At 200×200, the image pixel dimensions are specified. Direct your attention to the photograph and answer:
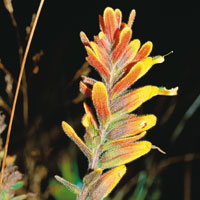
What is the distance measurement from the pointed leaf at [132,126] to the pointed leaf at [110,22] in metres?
0.14

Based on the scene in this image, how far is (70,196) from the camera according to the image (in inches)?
52.6

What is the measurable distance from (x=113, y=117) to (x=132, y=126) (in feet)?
0.11

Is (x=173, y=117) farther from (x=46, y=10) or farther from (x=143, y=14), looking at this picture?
(x=46, y=10)

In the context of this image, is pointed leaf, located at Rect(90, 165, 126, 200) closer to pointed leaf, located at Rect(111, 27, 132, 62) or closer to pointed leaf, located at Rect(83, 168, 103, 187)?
pointed leaf, located at Rect(83, 168, 103, 187)

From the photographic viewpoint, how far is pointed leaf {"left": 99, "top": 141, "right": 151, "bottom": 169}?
0.51 meters

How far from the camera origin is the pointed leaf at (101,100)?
1.61 feet

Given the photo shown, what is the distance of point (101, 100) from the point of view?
1.66 feet

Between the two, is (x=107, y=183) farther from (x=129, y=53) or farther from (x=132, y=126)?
(x=129, y=53)

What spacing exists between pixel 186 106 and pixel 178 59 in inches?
11.5

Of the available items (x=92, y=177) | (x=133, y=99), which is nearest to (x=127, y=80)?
(x=133, y=99)

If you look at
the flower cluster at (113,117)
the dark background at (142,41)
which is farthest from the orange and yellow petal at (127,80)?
the dark background at (142,41)

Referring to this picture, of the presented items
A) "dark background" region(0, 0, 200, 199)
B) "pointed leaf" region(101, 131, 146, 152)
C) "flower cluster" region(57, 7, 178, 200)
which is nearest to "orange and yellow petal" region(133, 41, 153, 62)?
"flower cluster" region(57, 7, 178, 200)

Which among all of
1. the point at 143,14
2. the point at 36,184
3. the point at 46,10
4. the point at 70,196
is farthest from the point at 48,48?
the point at 36,184

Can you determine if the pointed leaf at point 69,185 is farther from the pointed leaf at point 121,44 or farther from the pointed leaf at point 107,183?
the pointed leaf at point 121,44
